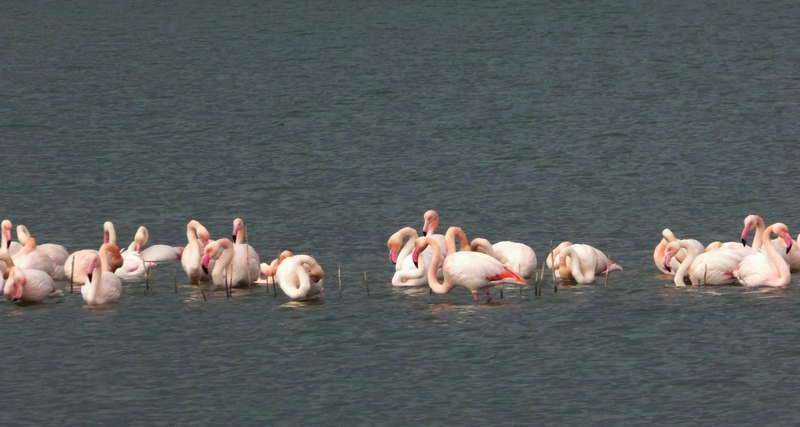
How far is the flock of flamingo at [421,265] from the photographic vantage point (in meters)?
28.0

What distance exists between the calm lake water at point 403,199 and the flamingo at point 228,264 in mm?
574

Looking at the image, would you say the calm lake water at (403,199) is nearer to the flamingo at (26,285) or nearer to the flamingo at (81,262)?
the flamingo at (26,285)

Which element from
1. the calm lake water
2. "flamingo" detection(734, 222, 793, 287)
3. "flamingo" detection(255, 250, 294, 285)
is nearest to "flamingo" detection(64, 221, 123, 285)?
the calm lake water

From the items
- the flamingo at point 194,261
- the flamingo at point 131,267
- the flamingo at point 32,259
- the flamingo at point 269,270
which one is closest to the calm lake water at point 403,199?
the flamingo at point 194,261

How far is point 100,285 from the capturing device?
1109 inches

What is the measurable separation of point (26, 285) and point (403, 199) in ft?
45.0

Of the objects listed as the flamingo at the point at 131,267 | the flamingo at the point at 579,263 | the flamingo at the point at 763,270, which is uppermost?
the flamingo at the point at 131,267

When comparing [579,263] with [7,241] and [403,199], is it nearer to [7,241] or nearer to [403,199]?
[7,241]

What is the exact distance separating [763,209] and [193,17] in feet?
208

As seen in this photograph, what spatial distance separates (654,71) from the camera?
67.6m

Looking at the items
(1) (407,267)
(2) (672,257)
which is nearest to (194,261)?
(1) (407,267)

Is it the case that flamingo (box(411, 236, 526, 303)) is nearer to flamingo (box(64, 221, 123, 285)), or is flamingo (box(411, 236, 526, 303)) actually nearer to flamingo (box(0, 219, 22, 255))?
flamingo (box(64, 221, 123, 285))

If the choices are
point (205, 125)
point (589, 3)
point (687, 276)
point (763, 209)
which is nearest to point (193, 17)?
point (589, 3)

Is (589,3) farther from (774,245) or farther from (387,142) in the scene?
(774,245)
